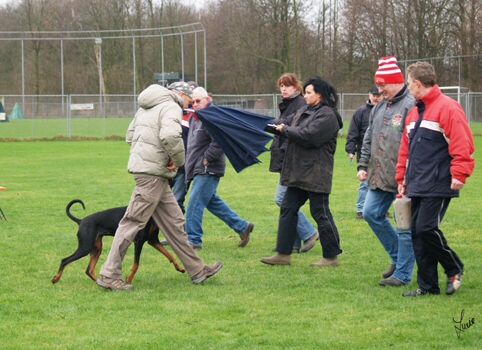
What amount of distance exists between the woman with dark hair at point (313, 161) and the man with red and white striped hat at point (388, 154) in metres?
0.52

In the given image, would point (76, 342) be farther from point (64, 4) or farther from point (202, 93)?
point (64, 4)

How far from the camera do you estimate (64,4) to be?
169ft

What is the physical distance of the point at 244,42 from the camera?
4778 centimetres

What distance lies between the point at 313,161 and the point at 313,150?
106mm

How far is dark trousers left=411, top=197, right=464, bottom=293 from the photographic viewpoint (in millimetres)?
5551

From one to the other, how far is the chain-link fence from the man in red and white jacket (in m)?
29.1

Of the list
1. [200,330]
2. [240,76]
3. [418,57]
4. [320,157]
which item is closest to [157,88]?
[320,157]

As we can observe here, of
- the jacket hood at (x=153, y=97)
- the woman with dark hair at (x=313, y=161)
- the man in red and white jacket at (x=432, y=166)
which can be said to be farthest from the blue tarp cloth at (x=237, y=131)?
the man in red and white jacket at (x=432, y=166)

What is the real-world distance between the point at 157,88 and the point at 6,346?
102 inches

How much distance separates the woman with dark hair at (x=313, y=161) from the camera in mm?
6785

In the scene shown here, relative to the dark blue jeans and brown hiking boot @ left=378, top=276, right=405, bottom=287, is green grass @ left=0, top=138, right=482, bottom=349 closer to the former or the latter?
brown hiking boot @ left=378, top=276, right=405, bottom=287
